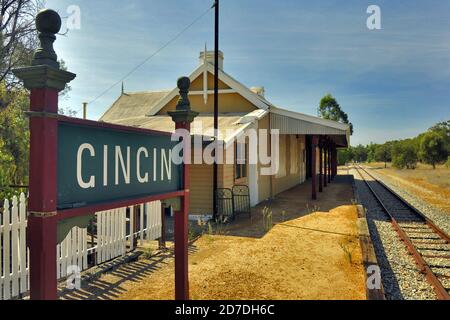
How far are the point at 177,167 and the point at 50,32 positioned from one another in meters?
1.86

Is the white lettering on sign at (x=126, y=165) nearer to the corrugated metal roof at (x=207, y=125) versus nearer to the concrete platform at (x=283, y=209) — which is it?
the concrete platform at (x=283, y=209)

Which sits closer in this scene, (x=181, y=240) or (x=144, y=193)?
(x=144, y=193)

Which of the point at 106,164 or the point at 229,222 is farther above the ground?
the point at 106,164

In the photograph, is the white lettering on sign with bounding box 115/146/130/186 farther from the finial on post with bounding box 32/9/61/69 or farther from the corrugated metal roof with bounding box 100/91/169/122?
the corrugated metal roof with bounding box 100/91/169/122

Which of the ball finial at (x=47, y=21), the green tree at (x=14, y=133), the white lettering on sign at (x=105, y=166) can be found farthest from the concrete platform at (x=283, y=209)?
the green tree at (x=14, y=133)

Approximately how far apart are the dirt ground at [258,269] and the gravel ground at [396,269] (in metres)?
0.57

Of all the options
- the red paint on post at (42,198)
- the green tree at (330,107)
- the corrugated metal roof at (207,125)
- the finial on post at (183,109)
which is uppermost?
the green tree at (330,107)

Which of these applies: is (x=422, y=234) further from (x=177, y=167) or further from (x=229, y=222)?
(x=177, y=167)

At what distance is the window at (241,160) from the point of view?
41.7 feet

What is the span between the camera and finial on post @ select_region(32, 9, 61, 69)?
2.18m

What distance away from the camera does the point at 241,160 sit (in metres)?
13.0

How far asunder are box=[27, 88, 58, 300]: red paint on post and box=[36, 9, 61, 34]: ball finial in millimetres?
447
